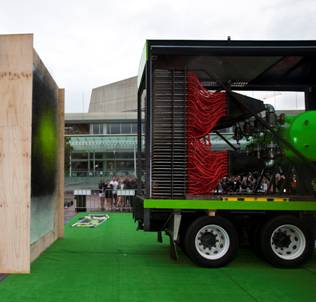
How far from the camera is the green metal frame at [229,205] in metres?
8.01

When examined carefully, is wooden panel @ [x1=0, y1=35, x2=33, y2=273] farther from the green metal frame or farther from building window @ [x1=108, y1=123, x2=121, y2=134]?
building window @ [x1=108, y1=123, x2=121, y2=134]

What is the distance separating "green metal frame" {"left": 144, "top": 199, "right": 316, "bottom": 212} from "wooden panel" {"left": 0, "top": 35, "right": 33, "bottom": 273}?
2096 mm

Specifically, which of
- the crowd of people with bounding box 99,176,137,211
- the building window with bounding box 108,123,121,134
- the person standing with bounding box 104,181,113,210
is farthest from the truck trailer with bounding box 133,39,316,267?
the building window with bounding box 108,123,121,134

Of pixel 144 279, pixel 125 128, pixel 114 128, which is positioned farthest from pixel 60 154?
pixel 114 128

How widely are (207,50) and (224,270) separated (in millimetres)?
3875

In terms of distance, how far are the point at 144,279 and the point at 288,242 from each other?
2848 millimetres

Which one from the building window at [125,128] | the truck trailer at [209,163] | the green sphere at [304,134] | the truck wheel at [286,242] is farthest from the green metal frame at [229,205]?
the building window at [125,128]

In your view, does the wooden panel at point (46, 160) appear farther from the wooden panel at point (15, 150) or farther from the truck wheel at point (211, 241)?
the truck wheel at point (211, 241)

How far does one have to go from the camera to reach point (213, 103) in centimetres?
867

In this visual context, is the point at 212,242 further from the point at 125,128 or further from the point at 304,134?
the point at 125,128

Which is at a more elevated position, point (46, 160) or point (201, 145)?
point (201, 145)

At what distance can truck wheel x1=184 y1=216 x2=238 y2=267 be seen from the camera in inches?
316

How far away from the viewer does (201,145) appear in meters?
8.42

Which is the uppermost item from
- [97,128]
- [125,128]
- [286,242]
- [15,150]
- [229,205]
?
[97,128]
